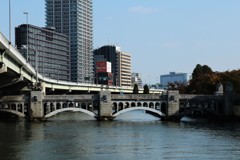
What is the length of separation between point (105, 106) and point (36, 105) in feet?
49.8

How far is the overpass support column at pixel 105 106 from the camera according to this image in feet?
370

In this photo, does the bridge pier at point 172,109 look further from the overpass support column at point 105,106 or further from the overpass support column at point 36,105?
the overpass support column at point 36,105

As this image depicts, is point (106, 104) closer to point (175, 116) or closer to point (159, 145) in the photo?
point (175, 116)

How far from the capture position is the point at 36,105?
113625 millimetres

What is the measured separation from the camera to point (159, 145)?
63281mm

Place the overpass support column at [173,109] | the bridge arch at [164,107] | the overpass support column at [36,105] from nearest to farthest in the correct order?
the overpass support column at [36,105], the overpass support column at [173,109], the bridge arch at [164,107]

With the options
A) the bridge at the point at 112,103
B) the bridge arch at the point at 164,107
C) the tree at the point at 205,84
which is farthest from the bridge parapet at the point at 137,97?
the tree at the point at 205,84

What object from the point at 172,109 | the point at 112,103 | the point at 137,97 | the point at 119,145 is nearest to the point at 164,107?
the point at 172,109

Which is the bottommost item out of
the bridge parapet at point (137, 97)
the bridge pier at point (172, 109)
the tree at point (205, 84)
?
the bridge pier at point (172, 109)

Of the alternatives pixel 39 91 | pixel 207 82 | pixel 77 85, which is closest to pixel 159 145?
pixel 39 91

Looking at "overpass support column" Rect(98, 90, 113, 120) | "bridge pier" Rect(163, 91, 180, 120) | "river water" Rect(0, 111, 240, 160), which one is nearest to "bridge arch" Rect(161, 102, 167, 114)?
"bridge pier" Rect(163, 91, 180, 120)

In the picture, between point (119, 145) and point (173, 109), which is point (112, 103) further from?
point (119, 145)

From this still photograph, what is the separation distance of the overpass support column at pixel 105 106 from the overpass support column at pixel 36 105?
1302 cm

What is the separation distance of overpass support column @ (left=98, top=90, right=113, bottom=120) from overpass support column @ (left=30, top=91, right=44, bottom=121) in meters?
13.0
